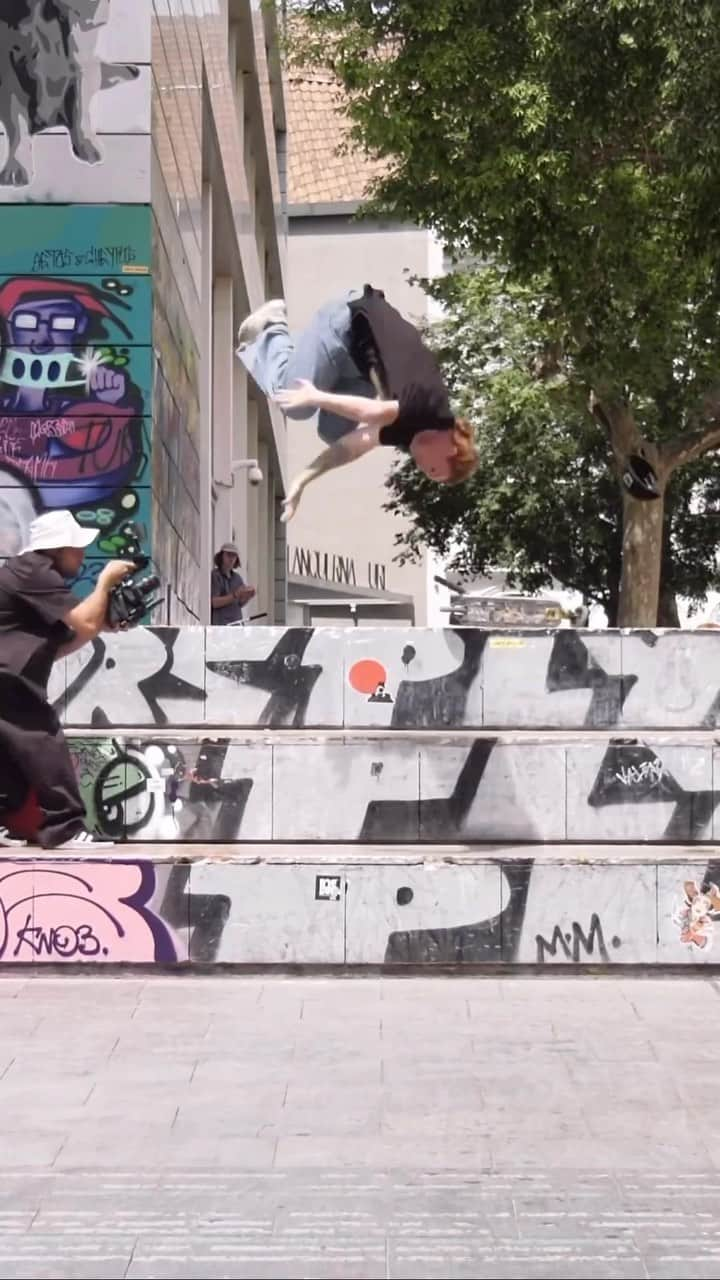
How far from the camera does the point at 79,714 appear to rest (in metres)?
14.4

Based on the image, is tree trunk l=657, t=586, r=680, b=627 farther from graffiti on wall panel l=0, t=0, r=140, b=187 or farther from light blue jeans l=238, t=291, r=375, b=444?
light blue jeans l=238, t=291, r=375, b=444

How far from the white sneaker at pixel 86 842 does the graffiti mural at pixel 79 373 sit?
321cm

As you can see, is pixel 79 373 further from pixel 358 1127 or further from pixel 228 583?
pixel 358 1127

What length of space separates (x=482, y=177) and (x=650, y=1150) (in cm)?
1455

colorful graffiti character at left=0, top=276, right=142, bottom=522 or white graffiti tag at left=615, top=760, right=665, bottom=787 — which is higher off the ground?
colorful graffiti character at left=0, top=276, right=142, bottom=522

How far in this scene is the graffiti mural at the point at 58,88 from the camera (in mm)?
14961

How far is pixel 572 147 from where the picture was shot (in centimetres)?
1961

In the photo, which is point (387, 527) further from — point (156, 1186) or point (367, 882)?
point (156, 1186)

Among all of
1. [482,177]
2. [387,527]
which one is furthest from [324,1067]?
[387,527]

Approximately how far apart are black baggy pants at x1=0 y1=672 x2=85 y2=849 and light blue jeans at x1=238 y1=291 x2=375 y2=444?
229 cm

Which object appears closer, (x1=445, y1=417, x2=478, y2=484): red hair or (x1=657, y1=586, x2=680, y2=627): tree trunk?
(x1=445, y1=417, x2=478, y2=484): red hair

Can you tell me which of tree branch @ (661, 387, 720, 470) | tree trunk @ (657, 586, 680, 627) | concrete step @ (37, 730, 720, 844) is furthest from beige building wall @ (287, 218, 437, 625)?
concrete step @ (37, 730, 720, 844)

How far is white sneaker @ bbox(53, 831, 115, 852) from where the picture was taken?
35.0 ft

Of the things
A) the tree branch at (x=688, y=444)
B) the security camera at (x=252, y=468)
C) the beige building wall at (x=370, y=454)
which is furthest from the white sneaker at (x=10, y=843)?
the beige building wall at (x=370, y=454)
